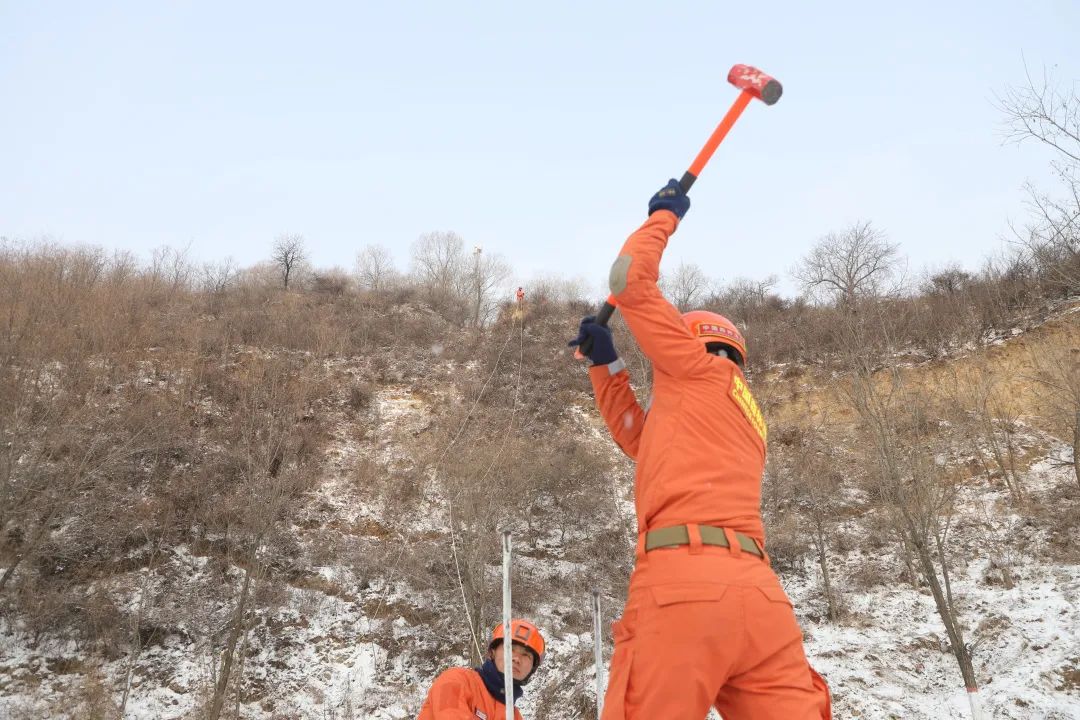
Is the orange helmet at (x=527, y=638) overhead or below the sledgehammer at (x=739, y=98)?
below

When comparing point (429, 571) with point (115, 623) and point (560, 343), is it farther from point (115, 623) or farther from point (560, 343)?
point (560, 343)

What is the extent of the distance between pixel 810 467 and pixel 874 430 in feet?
22.9

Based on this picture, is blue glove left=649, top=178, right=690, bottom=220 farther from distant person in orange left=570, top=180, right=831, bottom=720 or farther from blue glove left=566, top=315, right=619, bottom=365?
blue glove left=566, top=315, right=619, bottom=365

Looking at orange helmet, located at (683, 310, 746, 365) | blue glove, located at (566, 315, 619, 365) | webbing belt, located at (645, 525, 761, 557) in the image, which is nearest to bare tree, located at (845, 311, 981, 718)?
orange helmet, located at (683, 310, 746, 365)

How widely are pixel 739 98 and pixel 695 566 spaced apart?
1.85 meters

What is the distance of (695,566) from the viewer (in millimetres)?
1890

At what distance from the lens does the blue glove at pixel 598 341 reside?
271 cm

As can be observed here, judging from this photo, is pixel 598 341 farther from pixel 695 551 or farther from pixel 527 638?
pixel 527 638

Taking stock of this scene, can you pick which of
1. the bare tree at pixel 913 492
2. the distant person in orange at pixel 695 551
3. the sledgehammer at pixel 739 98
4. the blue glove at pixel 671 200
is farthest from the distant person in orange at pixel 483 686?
the bare tree at pixel 913 492

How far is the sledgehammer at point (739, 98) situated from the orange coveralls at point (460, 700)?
9.21 feet

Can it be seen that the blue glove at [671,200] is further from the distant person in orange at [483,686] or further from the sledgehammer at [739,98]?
the distant person in orange at [483,686]

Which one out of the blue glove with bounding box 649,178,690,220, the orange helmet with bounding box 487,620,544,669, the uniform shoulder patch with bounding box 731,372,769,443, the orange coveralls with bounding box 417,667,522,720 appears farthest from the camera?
the orange helmet with bounding box 487,620,544,669

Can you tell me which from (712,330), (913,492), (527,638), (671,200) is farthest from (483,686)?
(913,492)

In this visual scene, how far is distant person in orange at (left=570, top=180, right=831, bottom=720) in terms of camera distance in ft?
5.90
